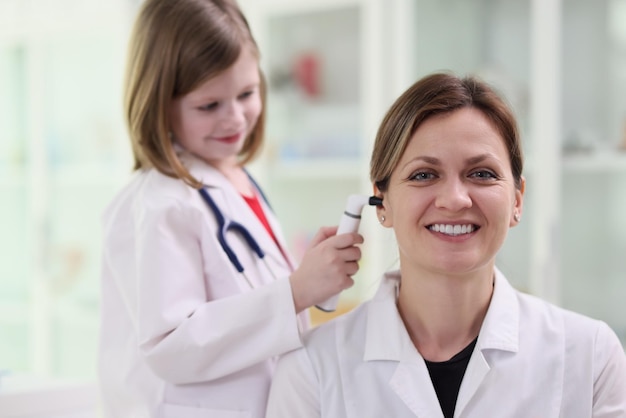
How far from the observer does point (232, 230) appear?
158cm

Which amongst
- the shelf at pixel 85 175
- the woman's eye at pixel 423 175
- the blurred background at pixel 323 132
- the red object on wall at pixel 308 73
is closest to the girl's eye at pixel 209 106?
the woman's eye at pixel 423 175

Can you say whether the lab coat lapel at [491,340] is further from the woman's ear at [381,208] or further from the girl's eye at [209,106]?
the girl's eye at [209,106]

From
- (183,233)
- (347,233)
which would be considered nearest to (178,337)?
(183,233)

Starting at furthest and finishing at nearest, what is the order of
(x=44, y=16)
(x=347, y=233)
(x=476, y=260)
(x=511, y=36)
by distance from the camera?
1. (x=44, y=16)
2. (x=511, y=36)
3. (x=347, y=233)
4. (x=476, y=260)

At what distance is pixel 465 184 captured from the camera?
133 centimetres

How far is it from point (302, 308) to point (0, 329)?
10.1 ft

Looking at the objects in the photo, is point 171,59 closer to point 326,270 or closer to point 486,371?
point 326,270

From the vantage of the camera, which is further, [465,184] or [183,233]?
[183,233]

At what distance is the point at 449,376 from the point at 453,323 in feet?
0.31

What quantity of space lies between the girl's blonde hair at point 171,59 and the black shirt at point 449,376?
0.57 metres

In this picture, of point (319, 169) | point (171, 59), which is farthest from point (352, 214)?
point (319, 169)

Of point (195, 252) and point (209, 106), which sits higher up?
point (209, 106)

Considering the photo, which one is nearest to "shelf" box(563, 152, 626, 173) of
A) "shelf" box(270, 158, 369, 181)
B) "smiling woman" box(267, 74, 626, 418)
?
"shelf" box(270, 158, 369, 181)

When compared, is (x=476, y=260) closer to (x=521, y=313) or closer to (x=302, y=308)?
(x=521, y=313)
